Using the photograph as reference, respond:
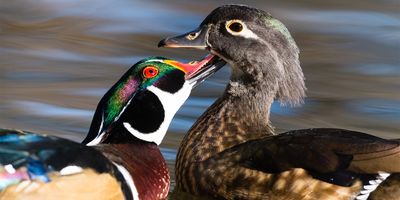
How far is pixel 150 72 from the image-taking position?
782cm

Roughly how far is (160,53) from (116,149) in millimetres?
3304

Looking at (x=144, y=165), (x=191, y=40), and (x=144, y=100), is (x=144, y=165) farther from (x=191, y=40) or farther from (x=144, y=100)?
(x=191, y=40)

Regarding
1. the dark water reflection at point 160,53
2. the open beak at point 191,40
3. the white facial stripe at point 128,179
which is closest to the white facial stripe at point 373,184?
the white facial stripe at point 128,179

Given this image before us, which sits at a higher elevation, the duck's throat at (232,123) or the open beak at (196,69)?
the open beak at (196,69)

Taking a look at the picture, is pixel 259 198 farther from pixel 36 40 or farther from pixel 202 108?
pixel 36 40

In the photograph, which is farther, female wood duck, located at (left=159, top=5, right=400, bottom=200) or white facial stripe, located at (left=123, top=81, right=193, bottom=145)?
white facial stripe, located at (left=123, top=81, right=193, bottom=145)

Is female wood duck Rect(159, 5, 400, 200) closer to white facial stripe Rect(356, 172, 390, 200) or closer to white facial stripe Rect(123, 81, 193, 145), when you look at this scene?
white facial stripe Rect(356, 172, 390, 200)

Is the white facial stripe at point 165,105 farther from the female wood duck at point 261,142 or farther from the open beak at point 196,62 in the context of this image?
the female wood duck at point 261,142

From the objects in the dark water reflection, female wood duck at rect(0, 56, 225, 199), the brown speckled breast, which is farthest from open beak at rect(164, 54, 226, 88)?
the dark water reflection

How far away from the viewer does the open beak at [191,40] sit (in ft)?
27.0

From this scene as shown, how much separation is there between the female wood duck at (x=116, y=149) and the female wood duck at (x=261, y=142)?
21 centimetres

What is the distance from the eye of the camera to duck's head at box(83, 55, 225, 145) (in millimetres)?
7746

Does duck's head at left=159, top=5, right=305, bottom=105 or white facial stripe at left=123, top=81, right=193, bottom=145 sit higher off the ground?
duck's head at left=159, top=5, right=305, bottom=105

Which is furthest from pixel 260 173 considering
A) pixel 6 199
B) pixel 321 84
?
pixel 321 84
